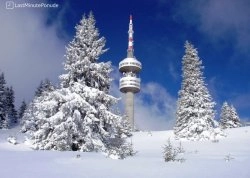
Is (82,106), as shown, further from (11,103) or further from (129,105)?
(129,105)

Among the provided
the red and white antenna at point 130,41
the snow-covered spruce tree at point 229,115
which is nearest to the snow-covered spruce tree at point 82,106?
the snow-covered spruce tree at point 229,115

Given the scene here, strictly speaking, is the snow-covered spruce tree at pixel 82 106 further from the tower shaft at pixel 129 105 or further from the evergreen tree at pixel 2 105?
the tower shaft at pixel 129 105

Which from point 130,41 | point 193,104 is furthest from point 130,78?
point 193,104

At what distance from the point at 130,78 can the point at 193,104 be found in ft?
222

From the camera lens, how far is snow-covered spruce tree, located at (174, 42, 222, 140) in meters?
43.2

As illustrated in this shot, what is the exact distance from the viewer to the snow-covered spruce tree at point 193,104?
142ft

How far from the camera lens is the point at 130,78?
4417 inches

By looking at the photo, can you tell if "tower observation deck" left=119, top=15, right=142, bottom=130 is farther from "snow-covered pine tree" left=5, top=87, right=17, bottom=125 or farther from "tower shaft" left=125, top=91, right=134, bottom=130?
"snow-covered pine tree" left=5, top=87, right=17, bottom=125

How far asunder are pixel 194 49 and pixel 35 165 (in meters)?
39.3

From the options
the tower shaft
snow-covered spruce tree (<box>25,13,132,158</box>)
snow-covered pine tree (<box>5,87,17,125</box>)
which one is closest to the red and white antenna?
the tower shaft

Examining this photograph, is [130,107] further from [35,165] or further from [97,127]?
[35,165]

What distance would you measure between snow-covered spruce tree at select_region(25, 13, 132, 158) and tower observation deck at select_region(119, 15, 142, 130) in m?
80.4

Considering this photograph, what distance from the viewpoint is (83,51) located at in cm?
2781

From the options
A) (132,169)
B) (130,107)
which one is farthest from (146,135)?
(130,107)
